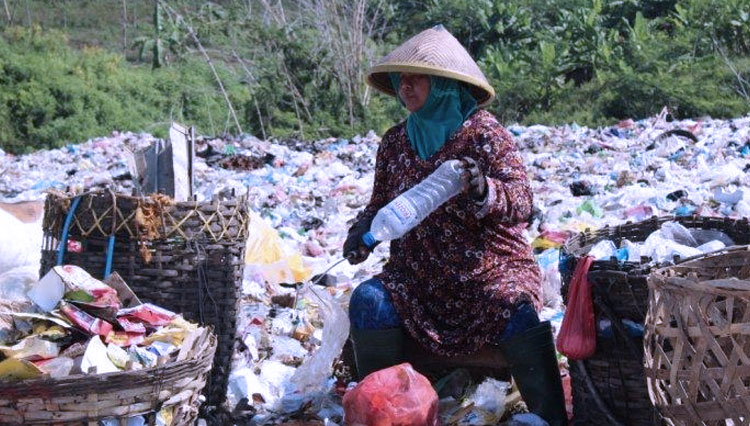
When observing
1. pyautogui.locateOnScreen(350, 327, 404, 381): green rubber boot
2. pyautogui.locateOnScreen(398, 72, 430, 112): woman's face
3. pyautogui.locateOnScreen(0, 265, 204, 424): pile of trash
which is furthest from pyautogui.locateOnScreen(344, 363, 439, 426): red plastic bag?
pyautogui.locateOnScreen(398, 72, 430, 112): woman's face

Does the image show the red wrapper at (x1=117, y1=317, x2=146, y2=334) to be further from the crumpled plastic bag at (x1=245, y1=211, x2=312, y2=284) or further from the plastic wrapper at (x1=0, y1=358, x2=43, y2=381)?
the crumpled plastic bag at (x1=245, y1=211, x2=312, y2=284)

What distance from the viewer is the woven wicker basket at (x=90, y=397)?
223 centimetres

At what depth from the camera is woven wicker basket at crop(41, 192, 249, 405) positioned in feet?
10.1

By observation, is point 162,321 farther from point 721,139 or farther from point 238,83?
point 238,83

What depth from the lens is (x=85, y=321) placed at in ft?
8.32

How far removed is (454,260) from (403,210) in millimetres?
316

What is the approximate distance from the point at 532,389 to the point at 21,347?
4.85 feet

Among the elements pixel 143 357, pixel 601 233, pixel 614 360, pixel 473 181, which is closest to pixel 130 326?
pixel 143 357

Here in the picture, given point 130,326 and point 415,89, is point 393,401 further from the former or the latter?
point 415,89

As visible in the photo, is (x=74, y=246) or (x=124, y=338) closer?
(x=124, y=338)

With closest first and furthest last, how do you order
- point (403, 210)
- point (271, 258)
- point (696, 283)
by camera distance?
1. point (696, 283)
2. point (403, 210)
3. point (271, 258)

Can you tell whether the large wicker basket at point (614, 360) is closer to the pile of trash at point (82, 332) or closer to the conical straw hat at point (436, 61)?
the conical straw hat at point (436, 61)

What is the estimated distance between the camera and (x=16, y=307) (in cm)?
279

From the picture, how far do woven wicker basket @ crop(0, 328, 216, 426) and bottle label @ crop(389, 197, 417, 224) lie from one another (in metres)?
0.82
